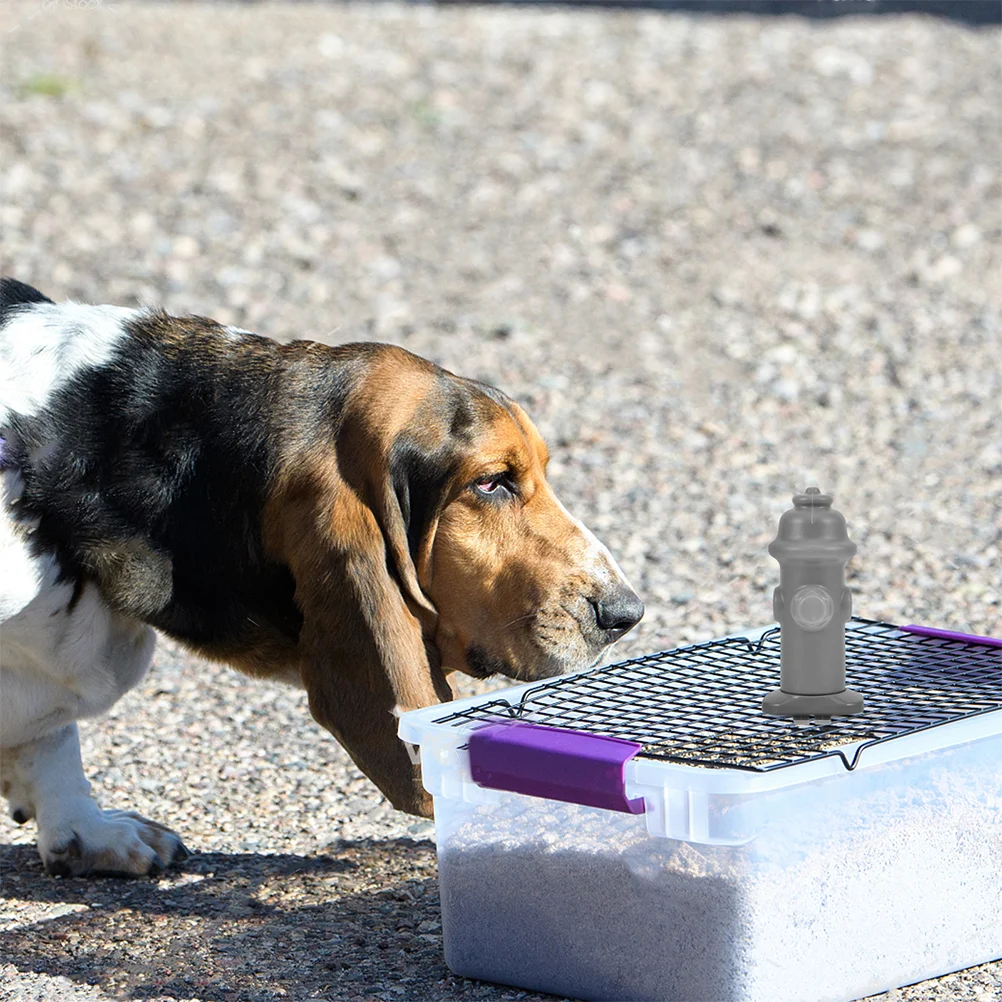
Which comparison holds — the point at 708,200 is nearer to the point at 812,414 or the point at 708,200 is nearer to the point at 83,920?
the point at 812,414

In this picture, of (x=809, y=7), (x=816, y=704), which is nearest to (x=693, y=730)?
(x=816, y=704)

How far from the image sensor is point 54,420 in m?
3.37

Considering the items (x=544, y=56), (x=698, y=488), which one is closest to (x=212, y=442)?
(x=698, y=488)

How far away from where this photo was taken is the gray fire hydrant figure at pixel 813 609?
288cm

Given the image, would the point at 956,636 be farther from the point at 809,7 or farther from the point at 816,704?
the point at 809,7

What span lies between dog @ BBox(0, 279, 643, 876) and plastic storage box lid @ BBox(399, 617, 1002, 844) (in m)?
0.18

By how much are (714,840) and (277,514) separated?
115cm

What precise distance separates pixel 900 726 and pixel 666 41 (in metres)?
10.5

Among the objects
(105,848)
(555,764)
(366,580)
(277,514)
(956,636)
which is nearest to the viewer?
(555,764)

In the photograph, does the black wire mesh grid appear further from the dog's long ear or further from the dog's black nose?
the dog's long ear

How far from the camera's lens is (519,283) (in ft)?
27.8

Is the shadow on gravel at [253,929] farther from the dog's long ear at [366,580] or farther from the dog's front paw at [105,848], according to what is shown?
the dog's long ear at [366,580]

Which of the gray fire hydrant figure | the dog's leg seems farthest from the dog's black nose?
the dog's leg

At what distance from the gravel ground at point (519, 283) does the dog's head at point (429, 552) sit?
58 centimetres
